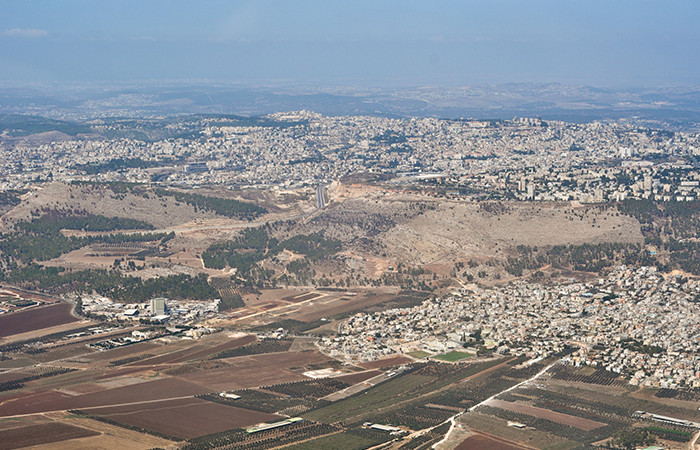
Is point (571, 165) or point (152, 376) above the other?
point (571, 165)

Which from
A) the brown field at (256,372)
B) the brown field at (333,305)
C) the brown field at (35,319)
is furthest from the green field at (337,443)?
the brown field at (35,319)

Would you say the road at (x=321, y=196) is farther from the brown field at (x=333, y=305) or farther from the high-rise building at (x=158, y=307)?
the high-rise building at (x=158, y=307)

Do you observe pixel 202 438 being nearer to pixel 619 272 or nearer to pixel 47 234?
pixel 619 272

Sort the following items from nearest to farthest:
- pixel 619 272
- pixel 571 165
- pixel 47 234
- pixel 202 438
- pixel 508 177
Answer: pixel 202 438, pixel 619 272, pixel 47 234, pixel 508 177, pixel 571 165

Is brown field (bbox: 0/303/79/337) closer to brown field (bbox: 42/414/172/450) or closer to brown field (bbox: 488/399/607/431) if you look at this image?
brown field (bbox: 42/414/172/450)

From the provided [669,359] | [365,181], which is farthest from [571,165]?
[669,359]

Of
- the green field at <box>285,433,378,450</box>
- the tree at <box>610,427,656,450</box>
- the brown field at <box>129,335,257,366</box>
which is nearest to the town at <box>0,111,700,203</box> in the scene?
the brown field at <box>129,335,257,366</box>

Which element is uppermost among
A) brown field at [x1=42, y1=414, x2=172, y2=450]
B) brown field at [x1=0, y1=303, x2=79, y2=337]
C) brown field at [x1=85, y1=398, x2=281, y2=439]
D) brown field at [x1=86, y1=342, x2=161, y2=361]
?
brown field at [x1=42, y1=414, x2=172, y2=450]
